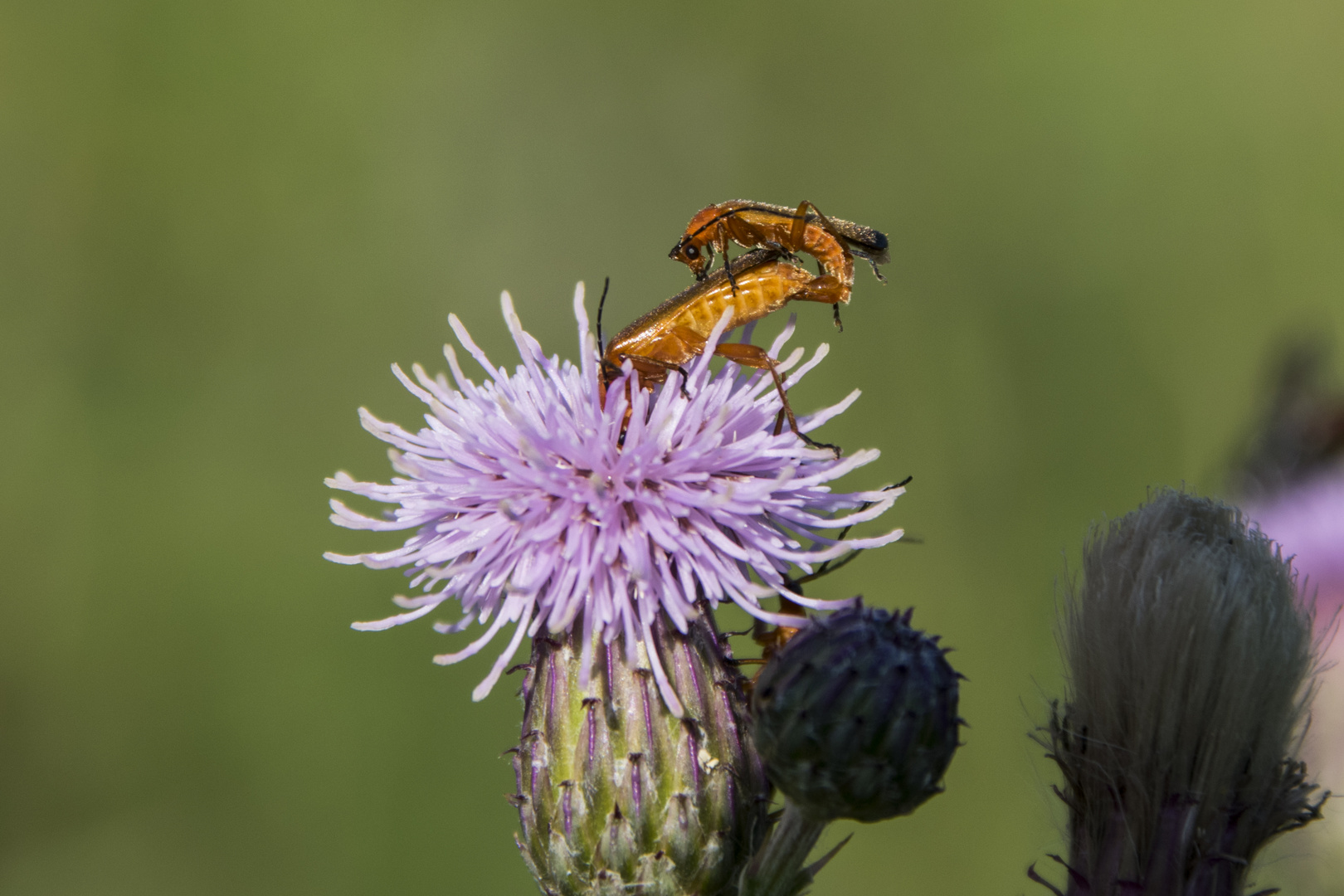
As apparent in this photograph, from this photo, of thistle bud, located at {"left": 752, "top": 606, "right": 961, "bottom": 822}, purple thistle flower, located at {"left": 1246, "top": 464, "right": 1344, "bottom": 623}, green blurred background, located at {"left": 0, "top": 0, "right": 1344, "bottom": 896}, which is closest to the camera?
thistle bud, located at {"left": 752, "top": 606, "right": 961, "bottom": 822}

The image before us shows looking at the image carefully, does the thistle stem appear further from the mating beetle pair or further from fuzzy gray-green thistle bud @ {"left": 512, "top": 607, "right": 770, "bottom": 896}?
the mating beetle pair

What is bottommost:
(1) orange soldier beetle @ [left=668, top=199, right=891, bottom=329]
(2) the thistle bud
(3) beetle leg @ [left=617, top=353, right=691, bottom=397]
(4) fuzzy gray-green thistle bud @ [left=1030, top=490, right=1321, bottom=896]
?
(2) the thistle bud

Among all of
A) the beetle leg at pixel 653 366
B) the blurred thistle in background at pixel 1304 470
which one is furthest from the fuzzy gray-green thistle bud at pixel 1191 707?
the blurred thistle in background at pixel 1304 470

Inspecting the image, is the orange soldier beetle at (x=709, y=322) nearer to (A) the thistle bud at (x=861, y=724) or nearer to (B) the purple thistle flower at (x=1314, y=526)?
(A) the thistle bud at (x=861, y=724)

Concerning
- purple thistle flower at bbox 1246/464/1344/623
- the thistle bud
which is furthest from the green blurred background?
the thistle bud

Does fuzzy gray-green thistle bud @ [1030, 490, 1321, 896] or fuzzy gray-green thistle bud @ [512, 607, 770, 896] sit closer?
fuzzy gray-green thistle bud @ [1030, 490, 1321, 896]
